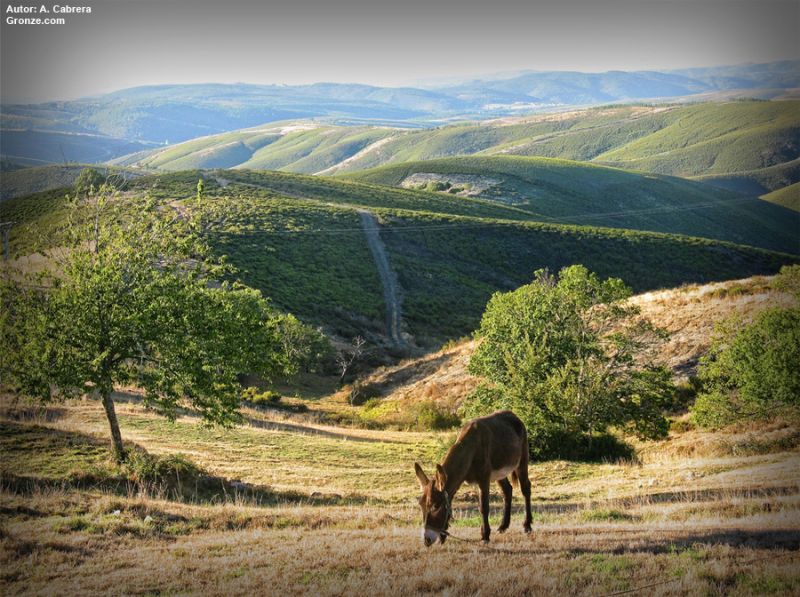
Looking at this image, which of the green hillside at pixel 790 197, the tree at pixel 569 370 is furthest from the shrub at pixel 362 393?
the green hillside at pixel 790 197

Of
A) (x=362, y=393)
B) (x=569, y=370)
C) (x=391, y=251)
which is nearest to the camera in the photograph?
(x=569, y=370)

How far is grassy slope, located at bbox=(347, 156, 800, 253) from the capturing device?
127488mm

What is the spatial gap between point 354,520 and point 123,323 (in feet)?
28.5

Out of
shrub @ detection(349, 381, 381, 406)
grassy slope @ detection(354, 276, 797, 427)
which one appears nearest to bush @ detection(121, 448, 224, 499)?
grassy slope @ detection(354, 276, 797, 427)

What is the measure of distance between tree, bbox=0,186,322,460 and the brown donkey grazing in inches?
416

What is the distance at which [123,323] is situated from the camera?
1628cm

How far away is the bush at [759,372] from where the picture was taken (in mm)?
18609

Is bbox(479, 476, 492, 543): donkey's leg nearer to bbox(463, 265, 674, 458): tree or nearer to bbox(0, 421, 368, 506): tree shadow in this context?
bbox(0, 421, 368, 506): tree shadow

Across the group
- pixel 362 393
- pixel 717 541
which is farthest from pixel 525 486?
pixel 362 393

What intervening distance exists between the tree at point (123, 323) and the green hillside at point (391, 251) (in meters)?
42.9

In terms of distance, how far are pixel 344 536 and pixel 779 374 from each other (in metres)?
15.2

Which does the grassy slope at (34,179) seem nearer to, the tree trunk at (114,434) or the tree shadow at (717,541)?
the tree trunk at (114,434)

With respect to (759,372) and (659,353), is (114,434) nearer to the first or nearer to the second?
(759,372)

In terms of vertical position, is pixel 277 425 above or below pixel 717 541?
below
